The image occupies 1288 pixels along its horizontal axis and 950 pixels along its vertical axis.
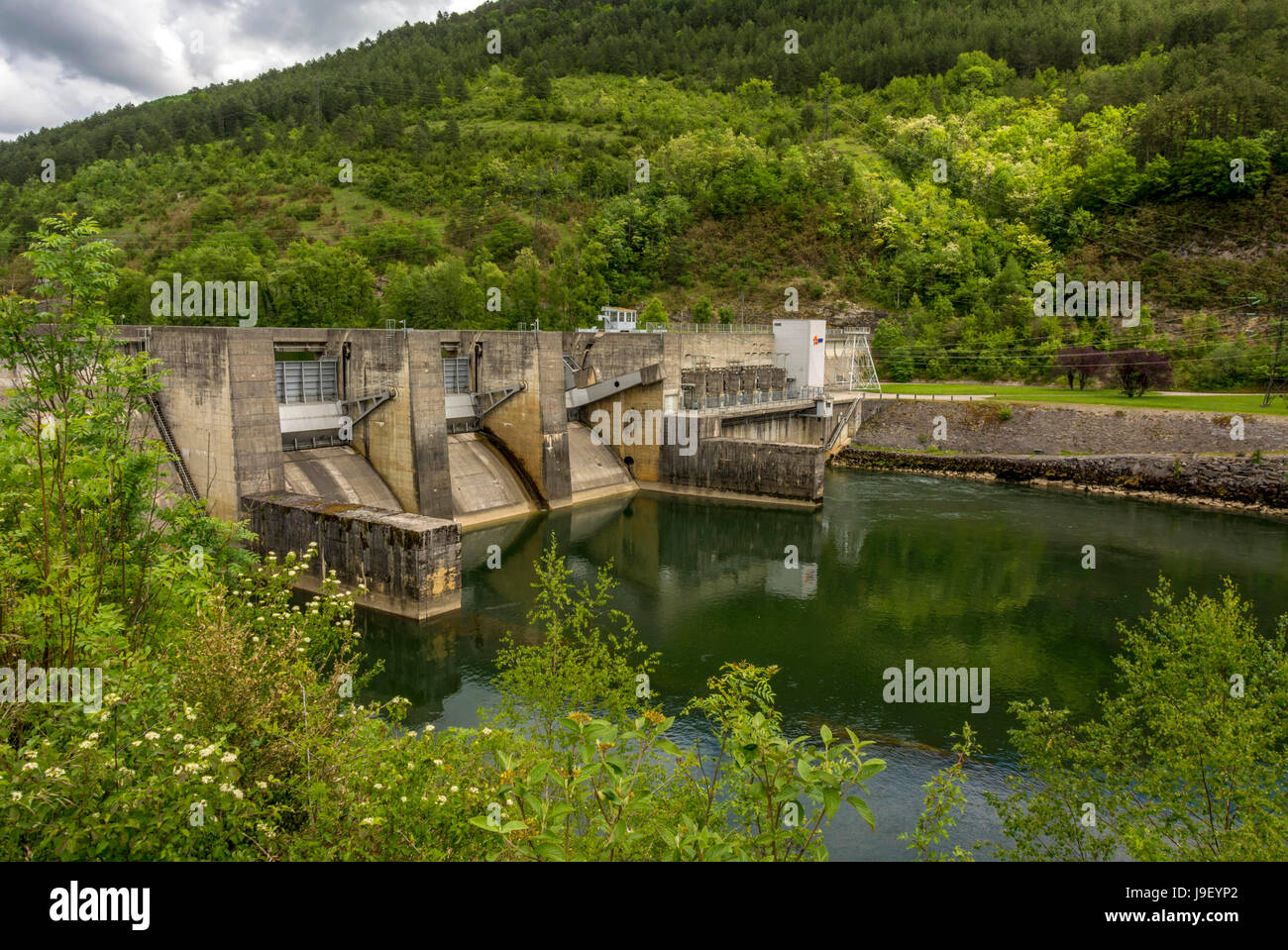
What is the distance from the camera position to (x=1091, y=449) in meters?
44.3

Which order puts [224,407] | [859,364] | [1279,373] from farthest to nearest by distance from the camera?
1. [859,364]
2. [1279,373]
3. [224,407]

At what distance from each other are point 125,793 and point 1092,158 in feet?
309

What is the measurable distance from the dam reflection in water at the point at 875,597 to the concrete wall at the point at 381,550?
2.37 feet

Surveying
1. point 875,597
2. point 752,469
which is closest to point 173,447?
point 875,597

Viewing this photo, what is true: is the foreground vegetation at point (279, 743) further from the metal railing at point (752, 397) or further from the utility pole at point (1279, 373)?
the utility pole at point (1279, 373)

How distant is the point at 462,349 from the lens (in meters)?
36.8

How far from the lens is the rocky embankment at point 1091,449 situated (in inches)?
1550

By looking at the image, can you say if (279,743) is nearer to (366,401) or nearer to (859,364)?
(366,401)

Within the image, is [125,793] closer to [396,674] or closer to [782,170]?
[396,674]

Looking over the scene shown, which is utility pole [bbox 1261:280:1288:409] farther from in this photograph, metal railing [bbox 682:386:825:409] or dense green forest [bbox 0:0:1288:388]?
metal railing [bbox 682:386:825:409]

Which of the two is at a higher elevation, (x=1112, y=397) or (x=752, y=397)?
(x=752, y=397)

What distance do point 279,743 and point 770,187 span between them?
89.8m

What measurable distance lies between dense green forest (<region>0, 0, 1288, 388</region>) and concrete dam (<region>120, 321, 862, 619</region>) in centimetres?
2316
